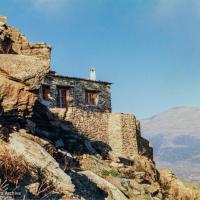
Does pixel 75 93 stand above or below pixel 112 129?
above

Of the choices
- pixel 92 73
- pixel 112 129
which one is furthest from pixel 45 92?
pixel 112 129

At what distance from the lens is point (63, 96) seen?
47969 millimetres

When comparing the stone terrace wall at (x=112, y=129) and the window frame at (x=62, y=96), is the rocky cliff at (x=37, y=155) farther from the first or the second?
the window frame at (x=62, y=96)

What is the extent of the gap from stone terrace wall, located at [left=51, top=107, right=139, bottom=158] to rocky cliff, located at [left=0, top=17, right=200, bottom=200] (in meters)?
7.37

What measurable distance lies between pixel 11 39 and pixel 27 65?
8.00 metres

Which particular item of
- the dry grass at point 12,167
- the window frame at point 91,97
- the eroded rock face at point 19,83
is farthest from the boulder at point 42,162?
the window frame at point 91,97

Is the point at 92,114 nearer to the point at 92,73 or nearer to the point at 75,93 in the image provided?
the point at 75,93

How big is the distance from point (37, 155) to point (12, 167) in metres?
2.19

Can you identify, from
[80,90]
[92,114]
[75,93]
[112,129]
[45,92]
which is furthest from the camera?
[80,90]

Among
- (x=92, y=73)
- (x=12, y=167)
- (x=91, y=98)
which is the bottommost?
(x=12, y=167)

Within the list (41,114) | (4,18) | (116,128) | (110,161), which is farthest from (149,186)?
(4,18)

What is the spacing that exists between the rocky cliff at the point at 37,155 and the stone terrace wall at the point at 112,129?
737 centimetres

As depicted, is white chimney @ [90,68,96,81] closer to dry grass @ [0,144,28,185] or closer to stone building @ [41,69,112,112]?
stone building @ [41,69,112,112]

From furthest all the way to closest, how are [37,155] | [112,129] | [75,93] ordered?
[75,93] < [112,129] < [37,155]
